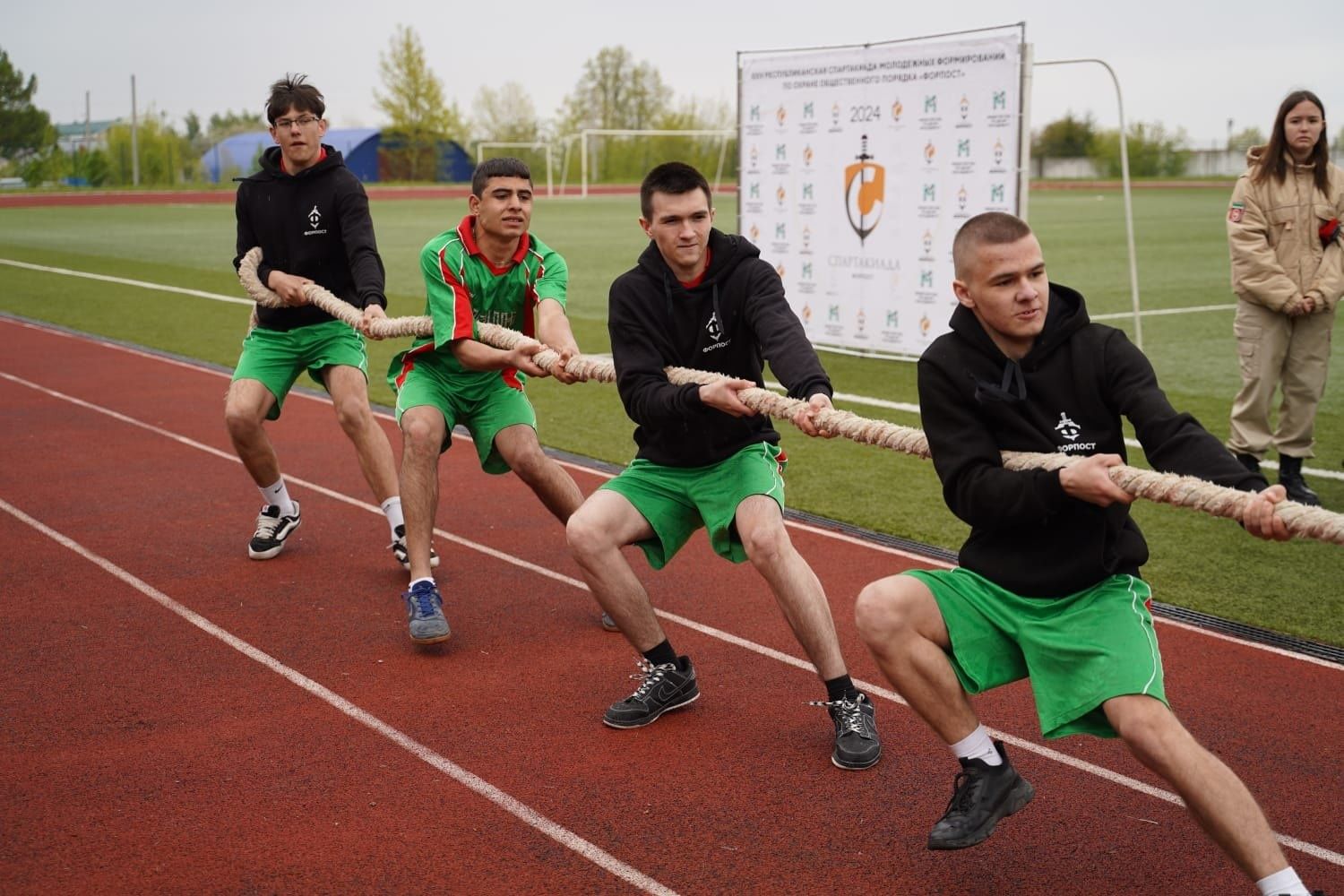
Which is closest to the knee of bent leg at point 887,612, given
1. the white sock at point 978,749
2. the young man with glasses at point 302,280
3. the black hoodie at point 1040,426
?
the black hoodie at point 1040,426

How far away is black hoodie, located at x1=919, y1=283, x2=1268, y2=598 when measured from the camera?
3.58 meters

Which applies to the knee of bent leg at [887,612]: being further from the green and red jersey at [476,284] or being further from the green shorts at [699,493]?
the green and red jersey at [476,284]

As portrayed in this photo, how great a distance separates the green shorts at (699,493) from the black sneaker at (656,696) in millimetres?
384

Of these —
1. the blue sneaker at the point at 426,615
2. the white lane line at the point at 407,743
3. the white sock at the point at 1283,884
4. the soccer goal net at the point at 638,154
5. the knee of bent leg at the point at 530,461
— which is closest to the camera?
the white sock at the point at 1283,884

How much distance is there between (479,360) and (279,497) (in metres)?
1.96

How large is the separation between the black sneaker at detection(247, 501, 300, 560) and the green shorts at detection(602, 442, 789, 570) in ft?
8.64

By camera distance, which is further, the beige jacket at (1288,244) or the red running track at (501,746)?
the beige jacket at (1288,244)

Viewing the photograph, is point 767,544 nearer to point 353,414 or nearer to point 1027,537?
point 1027,537

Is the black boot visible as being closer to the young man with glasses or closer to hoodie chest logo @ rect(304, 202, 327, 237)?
the young man with glasses

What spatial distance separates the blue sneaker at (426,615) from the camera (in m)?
5.64

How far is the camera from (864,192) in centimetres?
1308

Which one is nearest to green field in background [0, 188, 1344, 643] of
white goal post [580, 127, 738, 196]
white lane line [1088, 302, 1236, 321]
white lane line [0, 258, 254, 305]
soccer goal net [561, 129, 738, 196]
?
white lane line [1088, 302, 1236, 321]

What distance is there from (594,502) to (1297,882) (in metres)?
2.64

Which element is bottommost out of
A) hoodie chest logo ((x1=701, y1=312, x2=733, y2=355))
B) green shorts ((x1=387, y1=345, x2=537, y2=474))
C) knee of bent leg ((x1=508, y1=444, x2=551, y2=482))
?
knee of bent leg ((x1=508, y1=444, x2=551, y2=482))
